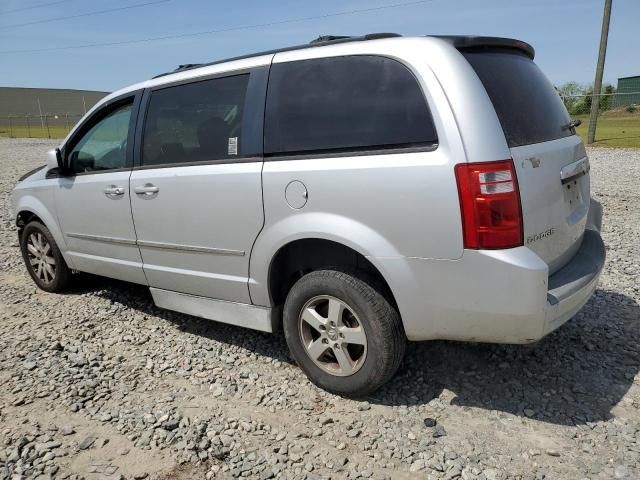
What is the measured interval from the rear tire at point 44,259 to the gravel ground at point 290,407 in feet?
2.29

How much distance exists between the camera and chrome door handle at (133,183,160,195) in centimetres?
373

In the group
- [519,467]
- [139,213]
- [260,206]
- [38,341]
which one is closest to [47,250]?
[38,341]

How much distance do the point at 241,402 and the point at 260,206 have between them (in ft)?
3.85

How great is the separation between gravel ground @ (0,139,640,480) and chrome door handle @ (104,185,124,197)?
1.09m

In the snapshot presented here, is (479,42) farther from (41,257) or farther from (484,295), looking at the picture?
(41,257)

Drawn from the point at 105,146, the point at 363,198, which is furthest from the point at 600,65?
the point at 363,198

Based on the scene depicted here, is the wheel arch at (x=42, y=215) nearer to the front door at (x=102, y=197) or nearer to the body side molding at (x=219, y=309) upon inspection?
the front door at (x=102, y=197)

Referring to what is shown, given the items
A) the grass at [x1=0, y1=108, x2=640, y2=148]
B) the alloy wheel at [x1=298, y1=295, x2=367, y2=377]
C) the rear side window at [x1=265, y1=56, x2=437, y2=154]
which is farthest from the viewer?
the grass at [x1=0, y1=108, x2=640, y2=148]

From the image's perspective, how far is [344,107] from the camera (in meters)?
2.92

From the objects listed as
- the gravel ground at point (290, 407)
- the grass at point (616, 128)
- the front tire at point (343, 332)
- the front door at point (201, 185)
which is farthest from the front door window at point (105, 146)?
the grass at point (616, 128)

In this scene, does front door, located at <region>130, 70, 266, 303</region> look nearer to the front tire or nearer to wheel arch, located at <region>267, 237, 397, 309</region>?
wheel arch, located at <region>267, 237, 397, 309</region>

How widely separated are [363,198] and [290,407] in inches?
51.3

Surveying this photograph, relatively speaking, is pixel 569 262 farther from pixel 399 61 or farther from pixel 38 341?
pixel 38 341

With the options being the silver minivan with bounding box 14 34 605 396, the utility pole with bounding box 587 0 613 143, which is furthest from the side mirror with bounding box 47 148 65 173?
the utility pole with bounding box 587 0 613 143
